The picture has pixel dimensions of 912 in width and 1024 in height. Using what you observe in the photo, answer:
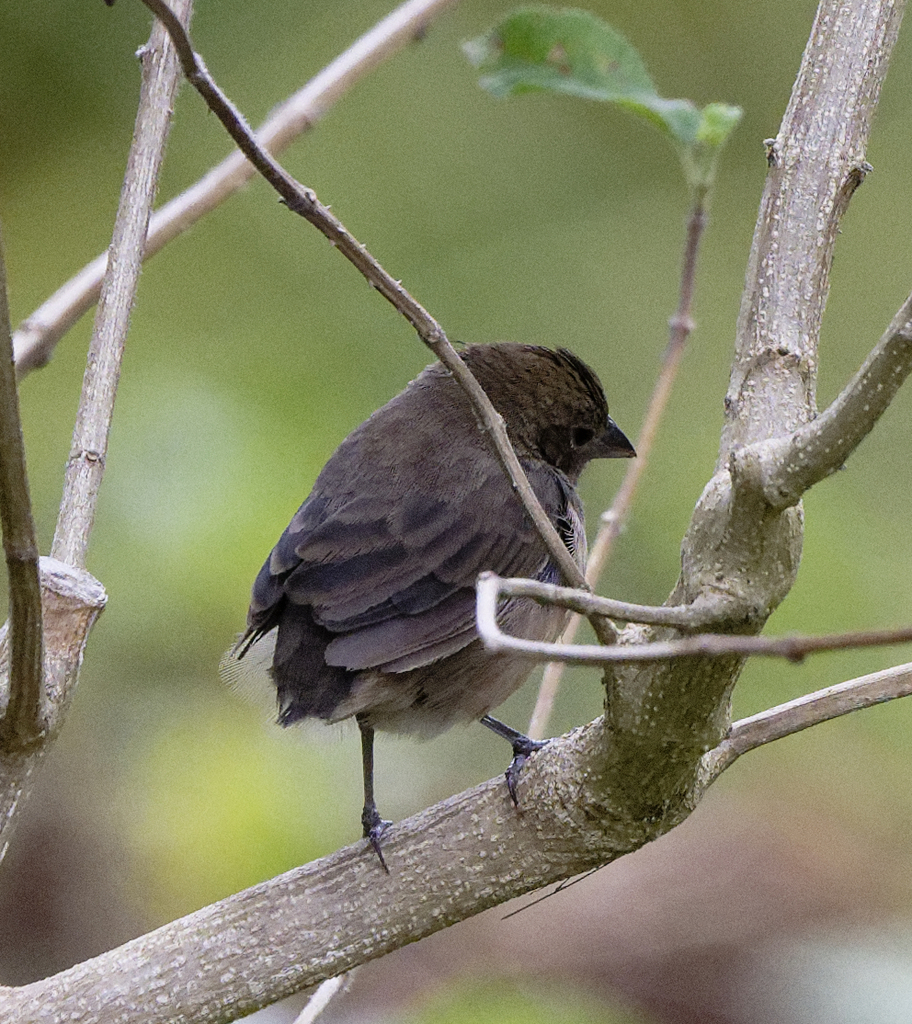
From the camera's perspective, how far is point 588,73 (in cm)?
275

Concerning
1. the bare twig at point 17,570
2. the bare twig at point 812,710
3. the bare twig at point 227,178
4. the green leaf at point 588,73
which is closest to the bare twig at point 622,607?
the bare twig at point 812,710

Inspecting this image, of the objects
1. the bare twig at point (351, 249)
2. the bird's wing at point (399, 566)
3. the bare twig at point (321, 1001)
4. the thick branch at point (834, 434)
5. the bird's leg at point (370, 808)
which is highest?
the bare twig at point (351, 249)

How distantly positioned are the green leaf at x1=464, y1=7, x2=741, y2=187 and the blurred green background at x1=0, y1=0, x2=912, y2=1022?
1.56 m

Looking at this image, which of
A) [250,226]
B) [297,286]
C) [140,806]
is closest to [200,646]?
[140,806]

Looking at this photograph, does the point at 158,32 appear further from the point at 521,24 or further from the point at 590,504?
the point at 590,504

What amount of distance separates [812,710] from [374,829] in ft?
2.75

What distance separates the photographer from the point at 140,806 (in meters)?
4.34

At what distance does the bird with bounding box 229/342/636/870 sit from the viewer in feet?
9.32

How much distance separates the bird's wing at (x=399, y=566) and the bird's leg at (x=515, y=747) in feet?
0.77

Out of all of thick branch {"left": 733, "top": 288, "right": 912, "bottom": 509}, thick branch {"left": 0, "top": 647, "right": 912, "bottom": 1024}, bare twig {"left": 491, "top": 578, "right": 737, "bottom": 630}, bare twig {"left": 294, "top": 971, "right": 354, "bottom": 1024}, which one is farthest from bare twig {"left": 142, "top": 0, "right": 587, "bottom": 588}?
bare twig {"left": 294, "top": 971, "right": 354, "bottom": 1024}

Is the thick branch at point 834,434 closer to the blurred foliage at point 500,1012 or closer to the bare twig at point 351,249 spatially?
the bare twig at point 351,249

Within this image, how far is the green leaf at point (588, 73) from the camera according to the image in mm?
2668

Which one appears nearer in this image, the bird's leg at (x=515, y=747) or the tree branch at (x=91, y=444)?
the tree branch at (x=91, y=444)

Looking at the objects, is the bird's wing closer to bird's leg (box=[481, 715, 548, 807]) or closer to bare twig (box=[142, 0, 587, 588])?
bird's leg (box=[481, 715, 548, 807])
